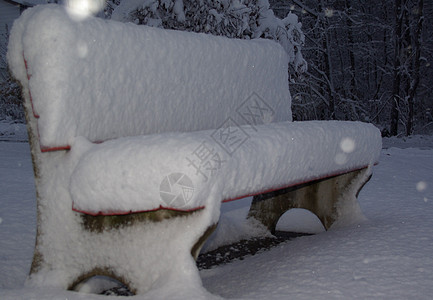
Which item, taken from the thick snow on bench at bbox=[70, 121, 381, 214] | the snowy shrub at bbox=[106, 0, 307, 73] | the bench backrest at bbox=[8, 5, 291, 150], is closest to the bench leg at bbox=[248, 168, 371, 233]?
the bench backrest at bbox=[8, 5, 291, 150]

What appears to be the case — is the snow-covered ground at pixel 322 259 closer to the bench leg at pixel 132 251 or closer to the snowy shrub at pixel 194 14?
the bench leg at pixel 132 251

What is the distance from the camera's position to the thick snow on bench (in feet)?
4.75

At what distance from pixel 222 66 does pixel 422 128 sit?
1435 cm

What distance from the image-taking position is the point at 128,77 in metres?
2.00

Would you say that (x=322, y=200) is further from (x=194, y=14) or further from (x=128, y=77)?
(x=194, y=14)

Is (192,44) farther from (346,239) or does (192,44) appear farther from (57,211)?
(346,239)

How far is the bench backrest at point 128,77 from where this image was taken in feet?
5.46

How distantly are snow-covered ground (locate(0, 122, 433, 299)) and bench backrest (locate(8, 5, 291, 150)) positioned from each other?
0.66 m

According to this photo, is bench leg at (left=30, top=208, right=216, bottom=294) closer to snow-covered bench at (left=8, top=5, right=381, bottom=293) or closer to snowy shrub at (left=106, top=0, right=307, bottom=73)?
snow-covered bench at (left=8, top=5, right=381, bottom=293)

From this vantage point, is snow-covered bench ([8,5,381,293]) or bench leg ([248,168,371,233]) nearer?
snow-covered bench ([8,5,381,293])

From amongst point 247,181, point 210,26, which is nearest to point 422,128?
point 210,26

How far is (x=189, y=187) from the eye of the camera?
4.70ft

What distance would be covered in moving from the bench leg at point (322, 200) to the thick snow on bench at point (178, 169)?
1068 millimetres

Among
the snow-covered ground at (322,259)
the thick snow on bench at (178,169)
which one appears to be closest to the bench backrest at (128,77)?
the thick snow on bench at (178,169)
